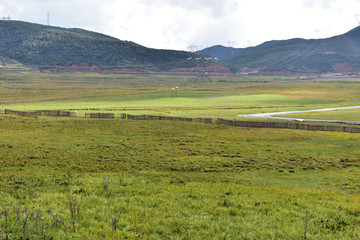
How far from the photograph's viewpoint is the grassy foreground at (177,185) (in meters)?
14.7

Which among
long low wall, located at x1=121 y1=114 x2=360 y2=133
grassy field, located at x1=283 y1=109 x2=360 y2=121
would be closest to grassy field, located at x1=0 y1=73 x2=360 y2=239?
long low wall, located at x1=121 y1=114 x2=360 y2=133

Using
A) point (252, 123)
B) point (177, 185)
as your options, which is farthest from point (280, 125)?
point (177, 185)

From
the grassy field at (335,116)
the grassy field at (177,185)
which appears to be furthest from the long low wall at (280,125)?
the grassy field at (335,116)

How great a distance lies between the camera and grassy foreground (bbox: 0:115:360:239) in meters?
14.7

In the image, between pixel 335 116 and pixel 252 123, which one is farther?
pixel 335 116

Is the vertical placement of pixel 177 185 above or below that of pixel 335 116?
below

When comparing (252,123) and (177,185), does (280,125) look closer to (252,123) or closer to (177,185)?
(252,123)

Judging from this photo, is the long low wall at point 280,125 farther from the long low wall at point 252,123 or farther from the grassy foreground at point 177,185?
the grassy foreground at point 177,185

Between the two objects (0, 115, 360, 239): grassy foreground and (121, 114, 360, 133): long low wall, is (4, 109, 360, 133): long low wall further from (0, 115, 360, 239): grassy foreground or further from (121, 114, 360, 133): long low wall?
(0, 115, 360, 239): grassy foreground

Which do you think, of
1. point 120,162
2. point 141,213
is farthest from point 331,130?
point 141,213

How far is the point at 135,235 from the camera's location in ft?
45.4

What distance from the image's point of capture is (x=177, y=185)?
23.2 metres

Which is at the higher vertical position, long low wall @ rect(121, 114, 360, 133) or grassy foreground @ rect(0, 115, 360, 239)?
long low wall @ rect(121, 114, 360, 133)

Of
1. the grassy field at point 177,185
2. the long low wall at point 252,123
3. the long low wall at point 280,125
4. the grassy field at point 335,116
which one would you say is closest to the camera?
the grassy field at point 177,185
